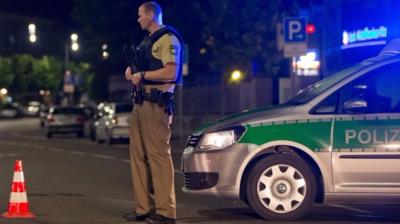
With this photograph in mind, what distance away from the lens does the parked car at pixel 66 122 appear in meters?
33.5

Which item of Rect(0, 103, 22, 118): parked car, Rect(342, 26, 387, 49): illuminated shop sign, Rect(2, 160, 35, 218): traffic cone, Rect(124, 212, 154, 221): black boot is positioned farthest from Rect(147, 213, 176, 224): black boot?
Rect(0, 103, 22, 118): parked car

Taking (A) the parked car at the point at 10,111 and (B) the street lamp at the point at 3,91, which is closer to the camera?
(A) the parked car at the point at 10,111

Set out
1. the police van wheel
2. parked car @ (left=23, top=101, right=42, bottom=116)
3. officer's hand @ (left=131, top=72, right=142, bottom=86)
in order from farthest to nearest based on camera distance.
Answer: parked car @ (left=23, top=101, right=42, bottom=116) → the police van wheel → officer's hand @ (left=131, top=72, right=142, bottom=86)

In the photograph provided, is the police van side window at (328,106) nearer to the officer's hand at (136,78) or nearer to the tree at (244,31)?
the officer's hand at (136,78)

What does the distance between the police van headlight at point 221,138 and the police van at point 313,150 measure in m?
0.01

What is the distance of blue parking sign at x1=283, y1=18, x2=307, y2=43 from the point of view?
16.4m

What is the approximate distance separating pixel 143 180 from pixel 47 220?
137 centimetres

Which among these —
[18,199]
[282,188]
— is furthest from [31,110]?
[282,188]

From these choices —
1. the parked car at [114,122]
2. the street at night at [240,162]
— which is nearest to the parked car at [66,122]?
the parked car at [114,122]

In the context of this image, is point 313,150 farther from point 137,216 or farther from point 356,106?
point 137,216

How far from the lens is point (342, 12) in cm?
2897

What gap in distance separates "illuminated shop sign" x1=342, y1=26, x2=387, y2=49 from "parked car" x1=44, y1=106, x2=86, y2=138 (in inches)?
464

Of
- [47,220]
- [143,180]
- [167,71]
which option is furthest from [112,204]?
[167,71]

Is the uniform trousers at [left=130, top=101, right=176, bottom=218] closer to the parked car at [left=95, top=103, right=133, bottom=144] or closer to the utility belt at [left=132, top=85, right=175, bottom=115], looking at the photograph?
the utility belt at [left=132, top=85, right=175, bottom=115]
